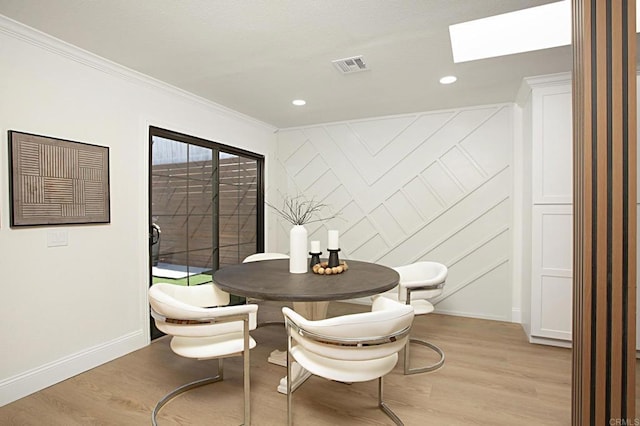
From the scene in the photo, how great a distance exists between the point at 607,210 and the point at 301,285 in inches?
62.0

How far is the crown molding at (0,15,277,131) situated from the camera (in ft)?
7.02

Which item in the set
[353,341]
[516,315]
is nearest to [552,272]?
[516,315]

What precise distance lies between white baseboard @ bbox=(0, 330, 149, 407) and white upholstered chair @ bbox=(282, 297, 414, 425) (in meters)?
1.95

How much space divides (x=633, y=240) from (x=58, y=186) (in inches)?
128

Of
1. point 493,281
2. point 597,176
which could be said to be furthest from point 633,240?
point 493,281

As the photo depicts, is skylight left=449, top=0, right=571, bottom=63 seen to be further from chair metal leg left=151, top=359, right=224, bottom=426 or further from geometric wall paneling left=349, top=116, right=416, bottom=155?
chair metal leg left=151, top=359, right=224, bottom=426

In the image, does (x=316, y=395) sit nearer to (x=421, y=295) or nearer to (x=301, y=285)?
(x=301, y=285)

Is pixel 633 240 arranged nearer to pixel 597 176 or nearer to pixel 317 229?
pixel 597 176

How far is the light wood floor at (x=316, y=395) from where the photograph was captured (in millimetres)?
1970

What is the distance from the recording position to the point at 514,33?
8.60 ft

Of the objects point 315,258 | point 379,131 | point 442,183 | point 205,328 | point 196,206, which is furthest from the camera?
point 379,131

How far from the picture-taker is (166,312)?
1787 millimetres

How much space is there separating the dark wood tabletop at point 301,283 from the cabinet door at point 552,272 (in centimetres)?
160

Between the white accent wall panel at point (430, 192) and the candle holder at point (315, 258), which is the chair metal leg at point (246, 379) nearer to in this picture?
the candle holder at point (315, 258)
